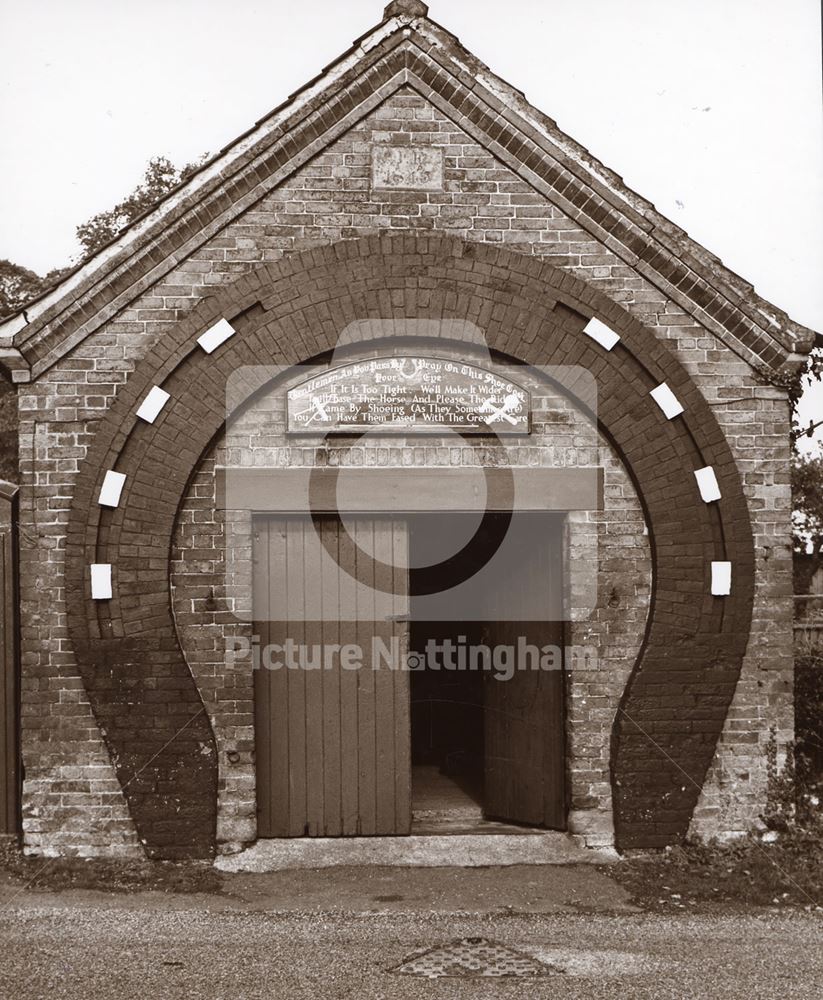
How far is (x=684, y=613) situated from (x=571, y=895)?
7.18 ft

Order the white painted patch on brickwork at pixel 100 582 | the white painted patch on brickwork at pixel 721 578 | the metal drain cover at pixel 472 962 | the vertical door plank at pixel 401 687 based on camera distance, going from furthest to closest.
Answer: the vertical door plank at pixel 401 687 < the white painted patch on brickwork at pixel 721 578 < the white painted patch on brickwork at pixel 100 582 < the metal drain cover at pixel 472 962

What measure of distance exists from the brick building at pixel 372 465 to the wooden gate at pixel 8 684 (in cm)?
25

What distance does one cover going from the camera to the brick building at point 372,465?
7.90m

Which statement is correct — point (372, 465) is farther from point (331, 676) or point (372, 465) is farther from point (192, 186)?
point (192, 186)

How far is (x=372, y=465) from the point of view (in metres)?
8.17

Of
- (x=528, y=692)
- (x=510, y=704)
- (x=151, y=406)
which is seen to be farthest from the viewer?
(x=510, y=704)

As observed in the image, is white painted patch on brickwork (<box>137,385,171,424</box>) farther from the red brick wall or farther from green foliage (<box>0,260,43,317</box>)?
green foliage (<box>0,260,43,317</box>)

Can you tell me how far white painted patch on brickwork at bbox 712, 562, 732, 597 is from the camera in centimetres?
813

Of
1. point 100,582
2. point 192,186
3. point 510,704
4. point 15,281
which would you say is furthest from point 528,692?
point 15,281

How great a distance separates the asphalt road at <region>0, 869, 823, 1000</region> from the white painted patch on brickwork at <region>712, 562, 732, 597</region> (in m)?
2.28

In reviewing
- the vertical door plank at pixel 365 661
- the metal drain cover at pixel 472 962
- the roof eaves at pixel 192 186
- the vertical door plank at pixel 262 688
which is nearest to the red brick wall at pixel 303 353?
the roof eaves at pixel 192 186

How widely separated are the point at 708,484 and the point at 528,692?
222 cm

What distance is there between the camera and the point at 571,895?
7258 mm

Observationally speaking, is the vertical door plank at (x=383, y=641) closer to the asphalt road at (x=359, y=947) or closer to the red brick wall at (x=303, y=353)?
the asphalt road at (x=359, y=947)
